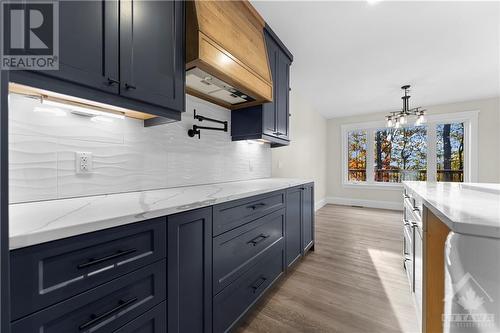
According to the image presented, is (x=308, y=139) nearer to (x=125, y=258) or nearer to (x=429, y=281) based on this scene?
(x=429, y=281)

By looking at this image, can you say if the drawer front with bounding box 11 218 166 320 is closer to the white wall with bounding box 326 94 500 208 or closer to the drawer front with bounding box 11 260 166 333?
the drawer front with bounding box 11 260 166 333

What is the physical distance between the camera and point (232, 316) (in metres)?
1.31

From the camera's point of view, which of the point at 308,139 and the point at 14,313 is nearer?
the point at 14,313

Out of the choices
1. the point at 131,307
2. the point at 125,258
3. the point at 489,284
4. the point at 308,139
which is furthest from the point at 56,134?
the point at 308,139

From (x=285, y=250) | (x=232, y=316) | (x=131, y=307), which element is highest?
(x=131, y=307)

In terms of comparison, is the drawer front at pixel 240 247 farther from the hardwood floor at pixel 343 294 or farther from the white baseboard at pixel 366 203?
the white baseboard at pixel 366 203

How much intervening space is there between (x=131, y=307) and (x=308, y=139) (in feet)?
14.6

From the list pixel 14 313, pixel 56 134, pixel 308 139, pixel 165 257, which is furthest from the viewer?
pixel 308 139

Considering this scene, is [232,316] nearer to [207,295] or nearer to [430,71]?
[207,295]

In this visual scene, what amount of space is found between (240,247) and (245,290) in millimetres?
337

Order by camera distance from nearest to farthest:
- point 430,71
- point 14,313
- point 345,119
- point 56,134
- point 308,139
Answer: point 14,313 → point 56,134 → point 430,71 → point 308,139 → point 345,119

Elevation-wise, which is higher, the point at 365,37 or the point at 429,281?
the point at 365,37

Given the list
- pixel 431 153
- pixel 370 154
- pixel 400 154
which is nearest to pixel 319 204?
pixel 370 154

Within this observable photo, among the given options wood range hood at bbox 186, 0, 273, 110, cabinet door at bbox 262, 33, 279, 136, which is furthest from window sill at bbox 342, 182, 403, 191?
wood range hood at bbox 186, 0, 273, 110
